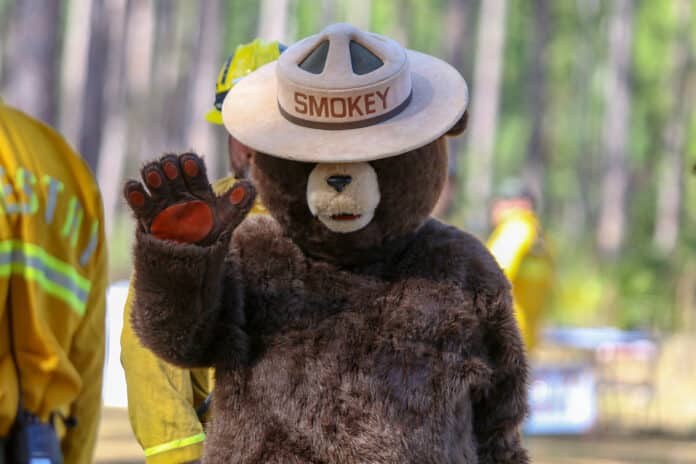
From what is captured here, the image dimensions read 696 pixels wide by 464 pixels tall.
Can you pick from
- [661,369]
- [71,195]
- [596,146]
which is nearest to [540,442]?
[661,369]

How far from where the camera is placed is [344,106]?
9.54 feet

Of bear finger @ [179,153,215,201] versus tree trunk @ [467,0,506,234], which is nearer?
bear finger @ [179,153,215,201]

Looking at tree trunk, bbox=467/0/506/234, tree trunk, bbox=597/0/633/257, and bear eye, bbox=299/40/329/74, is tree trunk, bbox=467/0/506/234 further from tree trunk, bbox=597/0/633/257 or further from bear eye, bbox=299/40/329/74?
bear eye, bbox=299/40/329/74

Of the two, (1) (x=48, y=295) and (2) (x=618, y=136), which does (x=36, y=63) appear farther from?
(2) (x=618, y=136)

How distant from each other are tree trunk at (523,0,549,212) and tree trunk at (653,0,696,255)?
6052mm

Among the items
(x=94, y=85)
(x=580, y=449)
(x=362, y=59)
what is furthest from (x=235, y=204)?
(x=94, y=85)

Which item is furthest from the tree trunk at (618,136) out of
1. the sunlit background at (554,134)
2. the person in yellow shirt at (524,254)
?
the person in yellow shirt at (524,254)

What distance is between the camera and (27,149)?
3.64m

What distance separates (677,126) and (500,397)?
4160 centimetres

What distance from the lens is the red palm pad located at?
2.72 metres

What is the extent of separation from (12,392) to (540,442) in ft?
34.4

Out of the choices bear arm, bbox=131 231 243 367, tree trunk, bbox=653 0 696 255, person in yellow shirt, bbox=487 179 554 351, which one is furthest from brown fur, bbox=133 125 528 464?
tree trunk, bbox=653 0 696 255

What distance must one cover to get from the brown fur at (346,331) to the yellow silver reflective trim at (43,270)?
0.71m

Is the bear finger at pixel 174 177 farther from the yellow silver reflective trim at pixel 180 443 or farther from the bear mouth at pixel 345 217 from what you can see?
the yellow silver reflective trim at pixel 180 443
